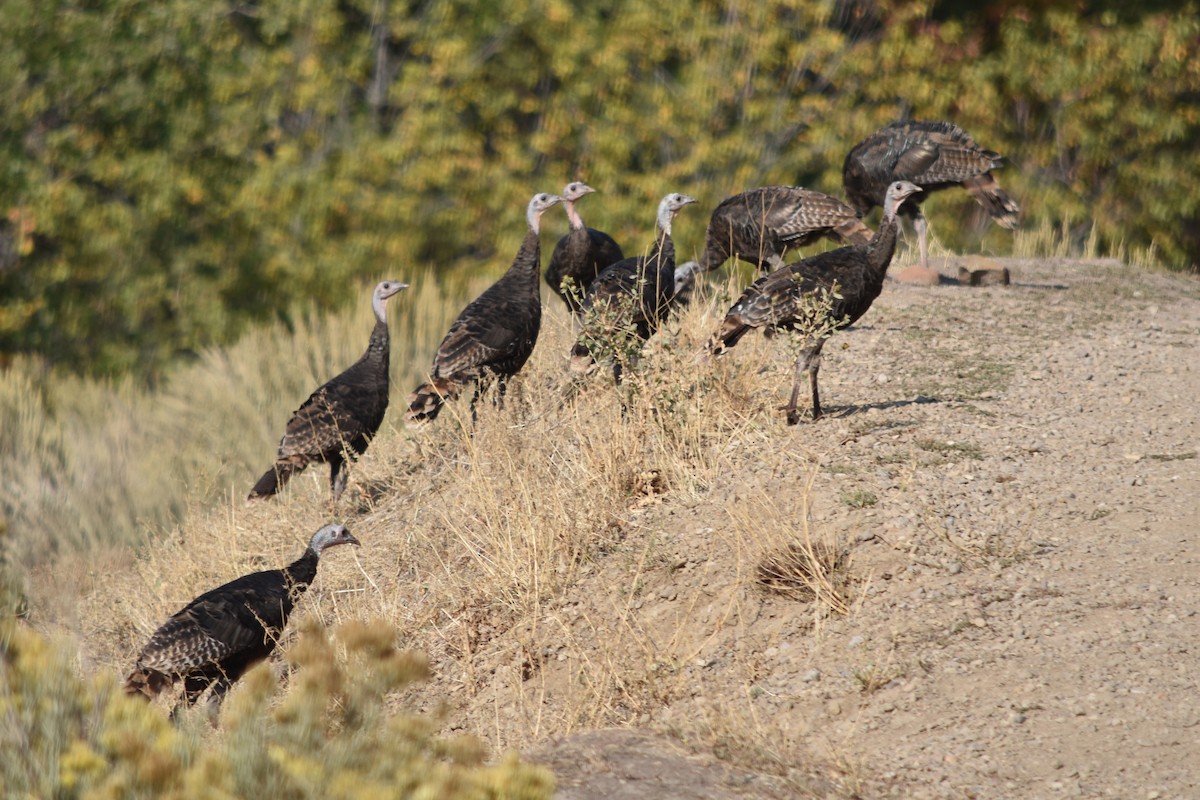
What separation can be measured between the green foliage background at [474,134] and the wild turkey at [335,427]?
442 inches

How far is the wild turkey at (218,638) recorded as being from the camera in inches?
295

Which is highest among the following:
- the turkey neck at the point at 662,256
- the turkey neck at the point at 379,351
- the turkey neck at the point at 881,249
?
the turkey neck at the point at 881,249

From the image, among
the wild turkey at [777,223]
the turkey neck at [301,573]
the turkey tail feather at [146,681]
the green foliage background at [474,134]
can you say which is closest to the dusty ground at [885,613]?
the turkey neck at [301,573]

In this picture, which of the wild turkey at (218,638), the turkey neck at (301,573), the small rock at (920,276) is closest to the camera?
the wild turkey at (218,638)

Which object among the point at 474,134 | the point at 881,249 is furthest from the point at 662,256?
the point at 474,134

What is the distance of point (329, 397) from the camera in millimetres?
9953

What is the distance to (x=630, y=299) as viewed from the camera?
30.1 feet

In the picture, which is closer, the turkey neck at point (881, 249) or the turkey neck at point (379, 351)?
the turkey neck at point (881, 249)

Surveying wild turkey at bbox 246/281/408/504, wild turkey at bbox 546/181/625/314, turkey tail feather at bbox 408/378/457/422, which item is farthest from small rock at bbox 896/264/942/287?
wild turkey at bbox 246/281/408/504

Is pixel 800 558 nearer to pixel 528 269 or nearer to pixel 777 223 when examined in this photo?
pixel 528 269

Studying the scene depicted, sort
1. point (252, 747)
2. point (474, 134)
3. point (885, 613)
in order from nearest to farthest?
point (252, 747)
point (885, 613)
point (474, 134)

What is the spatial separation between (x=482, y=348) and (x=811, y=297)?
8.38 feet

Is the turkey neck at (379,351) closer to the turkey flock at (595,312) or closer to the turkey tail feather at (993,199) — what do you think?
the turkey flock at (595,312)

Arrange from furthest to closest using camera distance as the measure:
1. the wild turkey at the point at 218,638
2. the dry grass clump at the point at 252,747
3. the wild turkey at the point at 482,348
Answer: the wild turkey at the point at 482,348
the wild turkey at the point at 218,638
the dry grass clump at the point at 252,747
